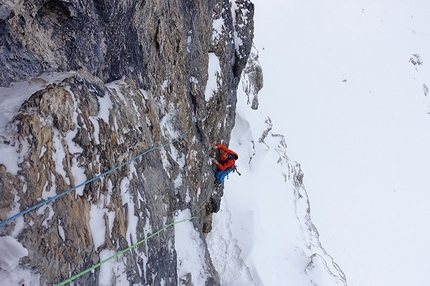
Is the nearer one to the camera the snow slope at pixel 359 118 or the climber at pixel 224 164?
the climber at pixel 224 164

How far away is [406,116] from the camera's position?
24.3 metres

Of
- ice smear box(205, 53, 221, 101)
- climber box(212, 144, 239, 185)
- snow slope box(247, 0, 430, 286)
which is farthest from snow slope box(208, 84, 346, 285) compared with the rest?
ice smear box(205, 53, 221, 101)

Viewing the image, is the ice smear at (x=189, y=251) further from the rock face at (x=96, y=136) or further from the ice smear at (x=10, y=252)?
the ice smear at (x=10, y=252)

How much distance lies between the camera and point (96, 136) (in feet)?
10.4

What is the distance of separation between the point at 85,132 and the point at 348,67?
84.9ft

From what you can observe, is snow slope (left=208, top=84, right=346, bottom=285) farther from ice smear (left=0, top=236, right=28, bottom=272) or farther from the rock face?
ice smear (left=0, top=236, right=28, bottom=272)

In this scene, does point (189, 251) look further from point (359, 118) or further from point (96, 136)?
point (359, 118)

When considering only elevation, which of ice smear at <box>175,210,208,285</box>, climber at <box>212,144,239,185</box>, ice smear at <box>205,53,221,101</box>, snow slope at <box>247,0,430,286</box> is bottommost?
snow slope at <box>247,0,430,286</box>

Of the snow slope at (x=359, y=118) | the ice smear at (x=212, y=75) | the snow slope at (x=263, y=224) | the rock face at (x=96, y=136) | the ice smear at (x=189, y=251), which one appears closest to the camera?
the rock face at (x=96, y=136)

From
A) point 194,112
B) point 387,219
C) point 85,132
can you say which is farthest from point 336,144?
point 85,132

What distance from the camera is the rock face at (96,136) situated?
97.0 inches

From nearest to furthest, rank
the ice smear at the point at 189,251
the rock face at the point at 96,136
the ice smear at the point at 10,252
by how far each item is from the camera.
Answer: the ice smear at the point at 10,252 → the rock face at the point at 96,136 → the ice smear at the point at 189,251

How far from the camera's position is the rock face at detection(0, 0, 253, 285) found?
2463mm

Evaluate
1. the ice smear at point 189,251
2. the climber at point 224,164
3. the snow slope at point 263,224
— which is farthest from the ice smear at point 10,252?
the snow slope at point 263,224
